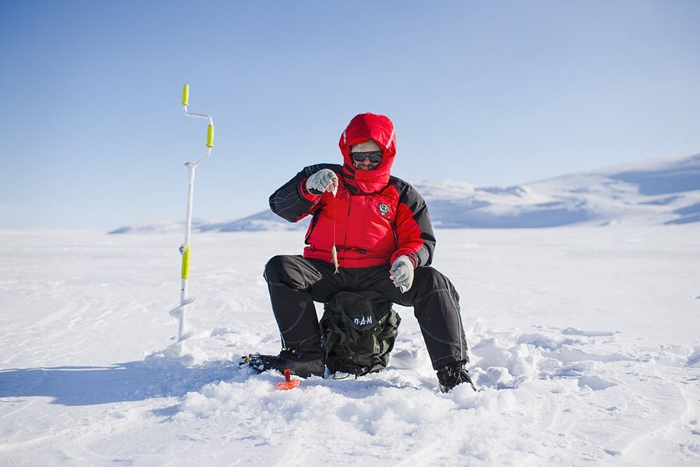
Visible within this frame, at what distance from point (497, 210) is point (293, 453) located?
92634 millimetres

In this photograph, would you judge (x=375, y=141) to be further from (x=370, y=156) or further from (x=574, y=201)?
(x=574, y=201)

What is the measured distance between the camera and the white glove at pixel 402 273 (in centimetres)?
216

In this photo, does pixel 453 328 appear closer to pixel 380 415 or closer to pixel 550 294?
pixel 380 415

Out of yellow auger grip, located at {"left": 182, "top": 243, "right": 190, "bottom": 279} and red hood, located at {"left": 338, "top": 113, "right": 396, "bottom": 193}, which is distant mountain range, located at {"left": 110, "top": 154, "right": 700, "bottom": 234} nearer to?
yellow auger grip, located at {"left": 182, "top": 243, "right": 190, "bottom": 279}

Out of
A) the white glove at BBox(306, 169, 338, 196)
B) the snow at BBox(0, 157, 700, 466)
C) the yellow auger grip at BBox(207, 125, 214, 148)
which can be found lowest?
the snow at BBox(0, 157, 700, 466)

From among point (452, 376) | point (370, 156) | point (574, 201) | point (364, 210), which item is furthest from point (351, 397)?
point (574, 201)

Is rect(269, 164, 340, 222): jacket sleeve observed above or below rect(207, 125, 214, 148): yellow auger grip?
below

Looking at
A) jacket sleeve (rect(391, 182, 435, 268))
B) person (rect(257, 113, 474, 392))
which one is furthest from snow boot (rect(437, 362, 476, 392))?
jacket sleeve (rect(391, 182, 435, 268))

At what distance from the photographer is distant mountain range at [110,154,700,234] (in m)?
70.5

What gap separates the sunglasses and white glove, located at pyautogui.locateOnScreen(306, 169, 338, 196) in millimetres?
290

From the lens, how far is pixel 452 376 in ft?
7.00

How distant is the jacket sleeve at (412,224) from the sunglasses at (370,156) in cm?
20

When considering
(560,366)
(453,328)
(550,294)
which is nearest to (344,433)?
(453,328)

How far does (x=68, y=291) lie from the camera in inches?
229
